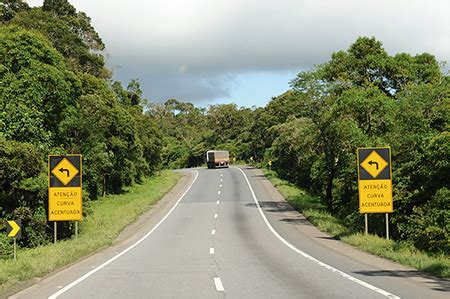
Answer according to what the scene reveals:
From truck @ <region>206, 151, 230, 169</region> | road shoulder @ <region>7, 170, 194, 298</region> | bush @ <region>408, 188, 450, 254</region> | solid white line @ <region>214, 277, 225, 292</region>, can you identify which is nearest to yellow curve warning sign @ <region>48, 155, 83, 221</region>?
road shoulder @ <region>7, 170, 194, 298</region>

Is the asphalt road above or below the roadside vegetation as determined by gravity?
below

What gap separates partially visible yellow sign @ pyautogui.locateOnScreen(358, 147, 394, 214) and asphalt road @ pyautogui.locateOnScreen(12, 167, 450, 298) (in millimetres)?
2574

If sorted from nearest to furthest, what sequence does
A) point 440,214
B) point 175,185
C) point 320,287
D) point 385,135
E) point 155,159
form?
point 320,287
point 440,214
point 385,135
point 175,185
point 155,159

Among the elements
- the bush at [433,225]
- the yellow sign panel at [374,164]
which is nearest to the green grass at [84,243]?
the yellow sign panel at [374,164]

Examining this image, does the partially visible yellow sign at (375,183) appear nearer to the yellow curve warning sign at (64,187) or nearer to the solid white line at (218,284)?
the solid white line at (218,284)

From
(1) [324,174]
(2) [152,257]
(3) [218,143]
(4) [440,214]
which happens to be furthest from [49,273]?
(3) [218,143]

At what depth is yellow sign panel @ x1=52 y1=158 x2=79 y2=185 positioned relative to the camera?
22.7 metres

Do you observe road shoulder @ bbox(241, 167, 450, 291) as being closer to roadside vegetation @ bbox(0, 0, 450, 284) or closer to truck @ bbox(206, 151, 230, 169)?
roadside vegetation @ bbox(0, 0, 450, 284)

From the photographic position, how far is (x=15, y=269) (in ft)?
43.6

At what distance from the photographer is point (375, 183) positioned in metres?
22.2

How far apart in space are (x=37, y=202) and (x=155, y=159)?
1831 inches

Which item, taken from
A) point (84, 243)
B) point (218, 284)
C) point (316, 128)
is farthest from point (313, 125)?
point (218, 284)

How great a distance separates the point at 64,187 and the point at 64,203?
0.72m

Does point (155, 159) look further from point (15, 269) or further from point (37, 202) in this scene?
point (15, 269)
